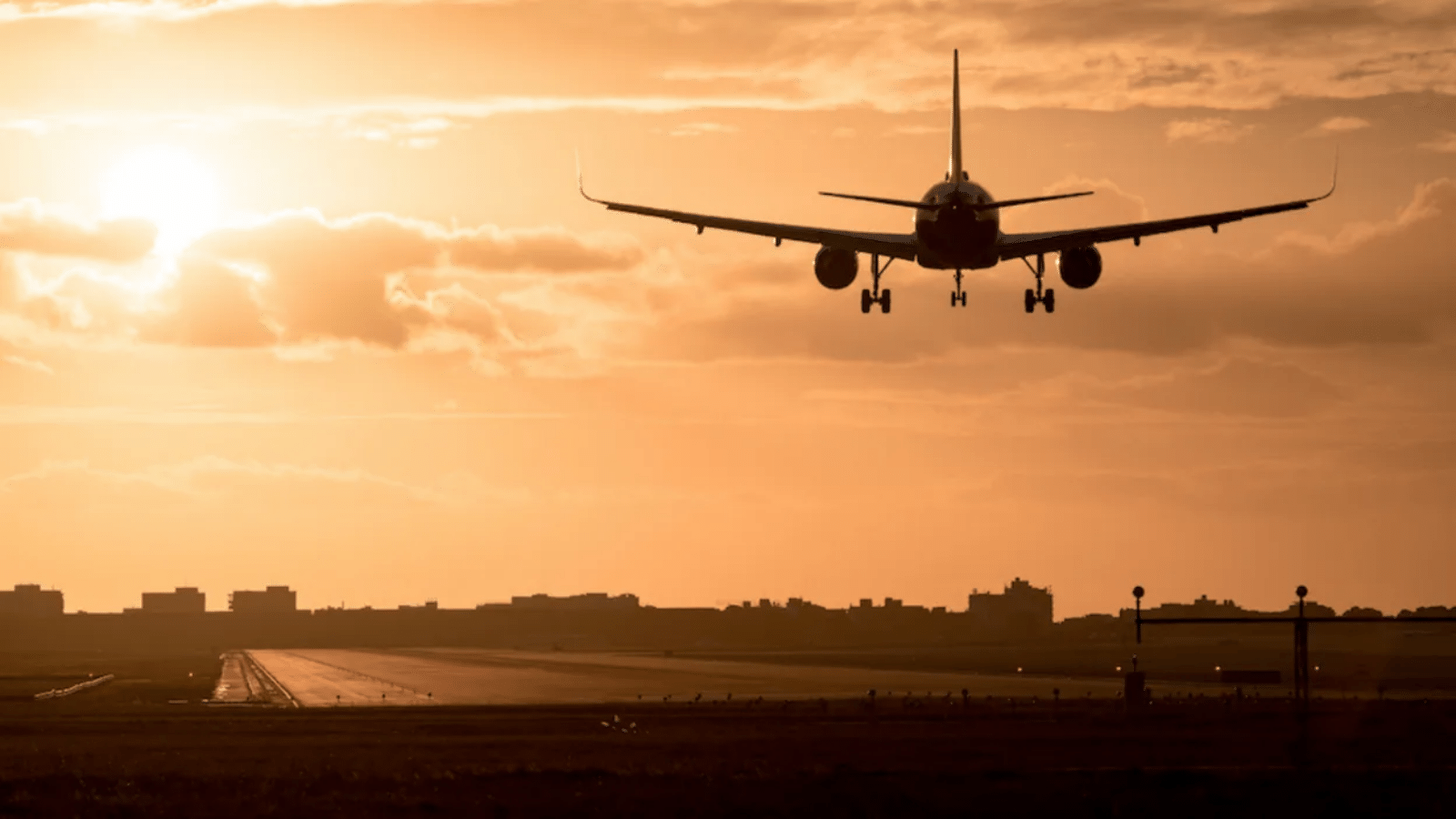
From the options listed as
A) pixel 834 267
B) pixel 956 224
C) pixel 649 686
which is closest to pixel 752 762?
pixel 834 267

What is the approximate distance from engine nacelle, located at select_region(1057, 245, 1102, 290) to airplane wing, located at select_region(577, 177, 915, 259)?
5.76 meters

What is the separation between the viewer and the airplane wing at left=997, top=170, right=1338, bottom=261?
69000 mm

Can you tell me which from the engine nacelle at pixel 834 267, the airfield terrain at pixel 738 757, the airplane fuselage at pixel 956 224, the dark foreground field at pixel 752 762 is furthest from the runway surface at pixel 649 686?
the airplane fuselage at pixel 956 224

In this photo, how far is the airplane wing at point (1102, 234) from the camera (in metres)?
69.0

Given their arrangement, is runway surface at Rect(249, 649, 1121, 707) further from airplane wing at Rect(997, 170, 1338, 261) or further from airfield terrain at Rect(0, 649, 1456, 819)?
airplane wing at Rect(997, 170, 1338, 261)

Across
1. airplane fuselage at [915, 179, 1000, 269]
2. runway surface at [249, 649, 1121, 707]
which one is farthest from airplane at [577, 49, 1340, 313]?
runway surface at [249, 649, 1121, 707]

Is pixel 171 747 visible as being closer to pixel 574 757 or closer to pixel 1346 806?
pixel 574 757

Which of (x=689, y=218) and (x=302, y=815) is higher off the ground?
(x=689, y=218)

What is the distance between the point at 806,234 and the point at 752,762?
21598 millimetres

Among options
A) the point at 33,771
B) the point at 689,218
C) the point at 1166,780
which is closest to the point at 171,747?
the point at 33,771

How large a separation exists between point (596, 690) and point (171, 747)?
65.9m

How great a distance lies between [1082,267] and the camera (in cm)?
6994

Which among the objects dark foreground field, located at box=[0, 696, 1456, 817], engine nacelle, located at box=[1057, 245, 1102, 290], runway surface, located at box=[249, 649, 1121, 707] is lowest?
dark foreground field, located at box=[0, 696, 1456, 817]

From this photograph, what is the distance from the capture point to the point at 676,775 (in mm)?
70000
